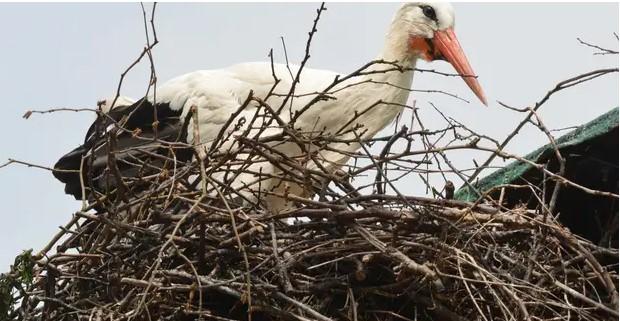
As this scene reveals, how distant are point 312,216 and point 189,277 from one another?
38 centimetres

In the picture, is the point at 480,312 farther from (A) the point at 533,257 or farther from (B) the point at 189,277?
(B) the point at 189,277

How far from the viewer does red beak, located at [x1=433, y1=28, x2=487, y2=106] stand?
4.93 m

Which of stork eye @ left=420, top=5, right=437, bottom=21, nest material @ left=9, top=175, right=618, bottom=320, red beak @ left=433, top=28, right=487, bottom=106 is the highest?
stork eye @ left=420, top=5, right=437, bottom=21

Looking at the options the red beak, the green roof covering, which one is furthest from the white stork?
the green roof covering

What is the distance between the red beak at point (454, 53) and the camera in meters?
4.93

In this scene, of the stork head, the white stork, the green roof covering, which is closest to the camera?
the green roof covering

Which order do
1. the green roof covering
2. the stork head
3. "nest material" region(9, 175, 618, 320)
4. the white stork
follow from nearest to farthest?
"nest material" region(9, 175, 618, 320) → the green roof covering → the white stork → the stork head

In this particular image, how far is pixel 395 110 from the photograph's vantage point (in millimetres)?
5074

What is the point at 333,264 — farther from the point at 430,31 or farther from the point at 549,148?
the point at 430,31

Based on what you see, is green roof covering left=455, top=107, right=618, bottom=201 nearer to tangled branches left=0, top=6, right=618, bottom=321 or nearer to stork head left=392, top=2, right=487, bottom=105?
tangled branches left=0, top=6, right=618, bottom=321

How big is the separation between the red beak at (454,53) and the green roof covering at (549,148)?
0.78 m

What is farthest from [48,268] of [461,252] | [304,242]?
[461,252]

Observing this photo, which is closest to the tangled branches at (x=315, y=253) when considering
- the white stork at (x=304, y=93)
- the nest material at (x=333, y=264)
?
the nest material at (x=333, y=264)

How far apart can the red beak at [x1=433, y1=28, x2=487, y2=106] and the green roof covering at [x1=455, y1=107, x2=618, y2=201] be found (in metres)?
0.78
